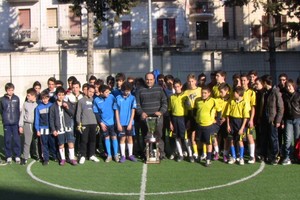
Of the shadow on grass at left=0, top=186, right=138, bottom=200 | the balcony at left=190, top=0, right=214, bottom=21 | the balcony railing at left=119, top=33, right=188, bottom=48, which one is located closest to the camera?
the shadow on grass at left=0, top=186, right=138, bottom=200

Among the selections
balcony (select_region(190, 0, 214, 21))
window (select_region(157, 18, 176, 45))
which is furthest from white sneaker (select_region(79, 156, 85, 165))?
balcony (select_region(190, 0, 214, 21))

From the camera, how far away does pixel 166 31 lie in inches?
1581

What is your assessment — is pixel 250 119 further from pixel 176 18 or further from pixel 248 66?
pixel 176 18

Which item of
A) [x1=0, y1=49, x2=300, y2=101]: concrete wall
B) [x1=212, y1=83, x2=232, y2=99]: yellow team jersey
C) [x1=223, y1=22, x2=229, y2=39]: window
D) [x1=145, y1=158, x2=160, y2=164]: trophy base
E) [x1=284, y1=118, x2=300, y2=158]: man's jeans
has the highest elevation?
[x1=223, y1=22, x2=229, y2=39]: window

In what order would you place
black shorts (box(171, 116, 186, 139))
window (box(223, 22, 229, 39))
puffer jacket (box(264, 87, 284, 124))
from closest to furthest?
puffer jacket (box(264, 87, 284, 124)) → black shorts (box(171, 116, 186, 139)) → window (box(223, 22, 229, 39))

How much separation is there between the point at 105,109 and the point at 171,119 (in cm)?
149

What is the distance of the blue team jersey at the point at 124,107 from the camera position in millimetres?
10828

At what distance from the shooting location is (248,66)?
30.5 meters

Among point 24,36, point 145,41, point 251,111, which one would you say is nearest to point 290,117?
point 251,111

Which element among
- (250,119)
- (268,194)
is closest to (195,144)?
(250,119)

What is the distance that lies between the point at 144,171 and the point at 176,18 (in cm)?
3158

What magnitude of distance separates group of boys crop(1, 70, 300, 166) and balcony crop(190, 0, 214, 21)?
31.2 m

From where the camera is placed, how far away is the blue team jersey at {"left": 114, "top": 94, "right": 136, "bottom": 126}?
35.5 ft

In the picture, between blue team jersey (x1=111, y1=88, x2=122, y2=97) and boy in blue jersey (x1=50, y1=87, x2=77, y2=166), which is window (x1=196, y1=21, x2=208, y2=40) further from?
boy in blue jersey (x1=50, y1=87, x2=77, y2=166)
